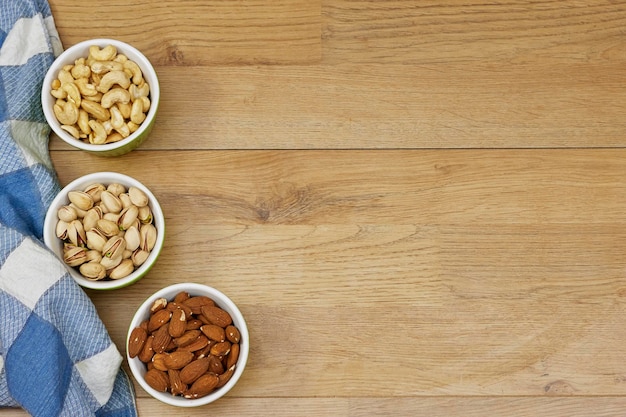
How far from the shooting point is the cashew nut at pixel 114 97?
1.08 meters

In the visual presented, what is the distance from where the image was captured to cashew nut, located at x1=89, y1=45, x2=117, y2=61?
1095 millimetres

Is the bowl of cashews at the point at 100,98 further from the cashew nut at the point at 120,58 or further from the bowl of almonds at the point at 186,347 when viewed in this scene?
the bowl of almonds at the point at 186,347

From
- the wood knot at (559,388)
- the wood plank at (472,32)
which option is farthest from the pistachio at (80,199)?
the wood knot at (559,388)

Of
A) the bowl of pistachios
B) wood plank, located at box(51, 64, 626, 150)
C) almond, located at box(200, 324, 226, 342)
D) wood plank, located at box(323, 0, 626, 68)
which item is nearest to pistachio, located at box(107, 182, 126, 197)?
the bowl of pistachios

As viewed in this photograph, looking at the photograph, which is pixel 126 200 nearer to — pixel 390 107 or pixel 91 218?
pixel 91 218

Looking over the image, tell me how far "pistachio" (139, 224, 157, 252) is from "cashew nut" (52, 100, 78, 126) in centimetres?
17

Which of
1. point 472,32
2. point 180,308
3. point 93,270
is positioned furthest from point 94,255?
point 472,32

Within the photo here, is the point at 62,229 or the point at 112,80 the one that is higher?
the point at 112,80

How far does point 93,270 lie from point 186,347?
15 centimetres

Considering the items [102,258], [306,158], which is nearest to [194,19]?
[306,158]

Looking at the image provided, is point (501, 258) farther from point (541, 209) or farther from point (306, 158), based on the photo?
point (306, 158)

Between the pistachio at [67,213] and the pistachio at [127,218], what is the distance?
0.19 ft

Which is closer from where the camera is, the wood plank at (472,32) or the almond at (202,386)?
the almond at (202,386)

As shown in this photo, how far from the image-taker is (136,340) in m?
1.03
